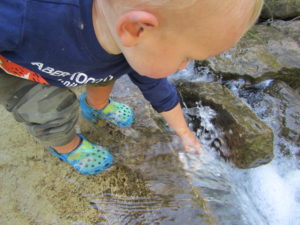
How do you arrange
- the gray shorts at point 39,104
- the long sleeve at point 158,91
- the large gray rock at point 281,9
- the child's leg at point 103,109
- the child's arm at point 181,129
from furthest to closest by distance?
the large gray rock at point 281,9 → the child's leg at point 103,109 → the child's arm at point 181,129 → the long sleeve at point 158,91 → the gray shorts at point 39,104

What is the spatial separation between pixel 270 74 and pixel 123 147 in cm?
146

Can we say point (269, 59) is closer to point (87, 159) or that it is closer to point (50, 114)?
point (87, 159)

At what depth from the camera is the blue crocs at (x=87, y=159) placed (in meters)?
1.77

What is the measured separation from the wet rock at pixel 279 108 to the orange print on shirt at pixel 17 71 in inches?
66.5

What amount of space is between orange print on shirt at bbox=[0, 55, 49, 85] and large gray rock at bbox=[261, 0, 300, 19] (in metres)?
2.86

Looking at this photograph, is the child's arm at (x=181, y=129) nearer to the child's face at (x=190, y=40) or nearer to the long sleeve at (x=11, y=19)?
the child's face at (x=190, y=40)

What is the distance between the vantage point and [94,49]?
1308 mm

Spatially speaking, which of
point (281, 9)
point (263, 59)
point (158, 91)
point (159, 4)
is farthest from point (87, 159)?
point (281, 9)

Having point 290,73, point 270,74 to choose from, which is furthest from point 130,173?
point 290,73

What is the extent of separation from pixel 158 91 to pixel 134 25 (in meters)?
0.83

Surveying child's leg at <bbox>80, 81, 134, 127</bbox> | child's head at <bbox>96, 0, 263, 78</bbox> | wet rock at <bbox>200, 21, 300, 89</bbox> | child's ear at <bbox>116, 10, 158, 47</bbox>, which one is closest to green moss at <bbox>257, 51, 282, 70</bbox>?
wet rock at <bbox>200, 21, 300, 89</bbox>

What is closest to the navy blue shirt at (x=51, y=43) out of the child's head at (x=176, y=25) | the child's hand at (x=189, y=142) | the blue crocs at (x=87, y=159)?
the child's head at (x=176, y=25)

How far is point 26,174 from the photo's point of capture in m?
1.77

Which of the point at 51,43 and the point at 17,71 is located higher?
the point at 51,43
